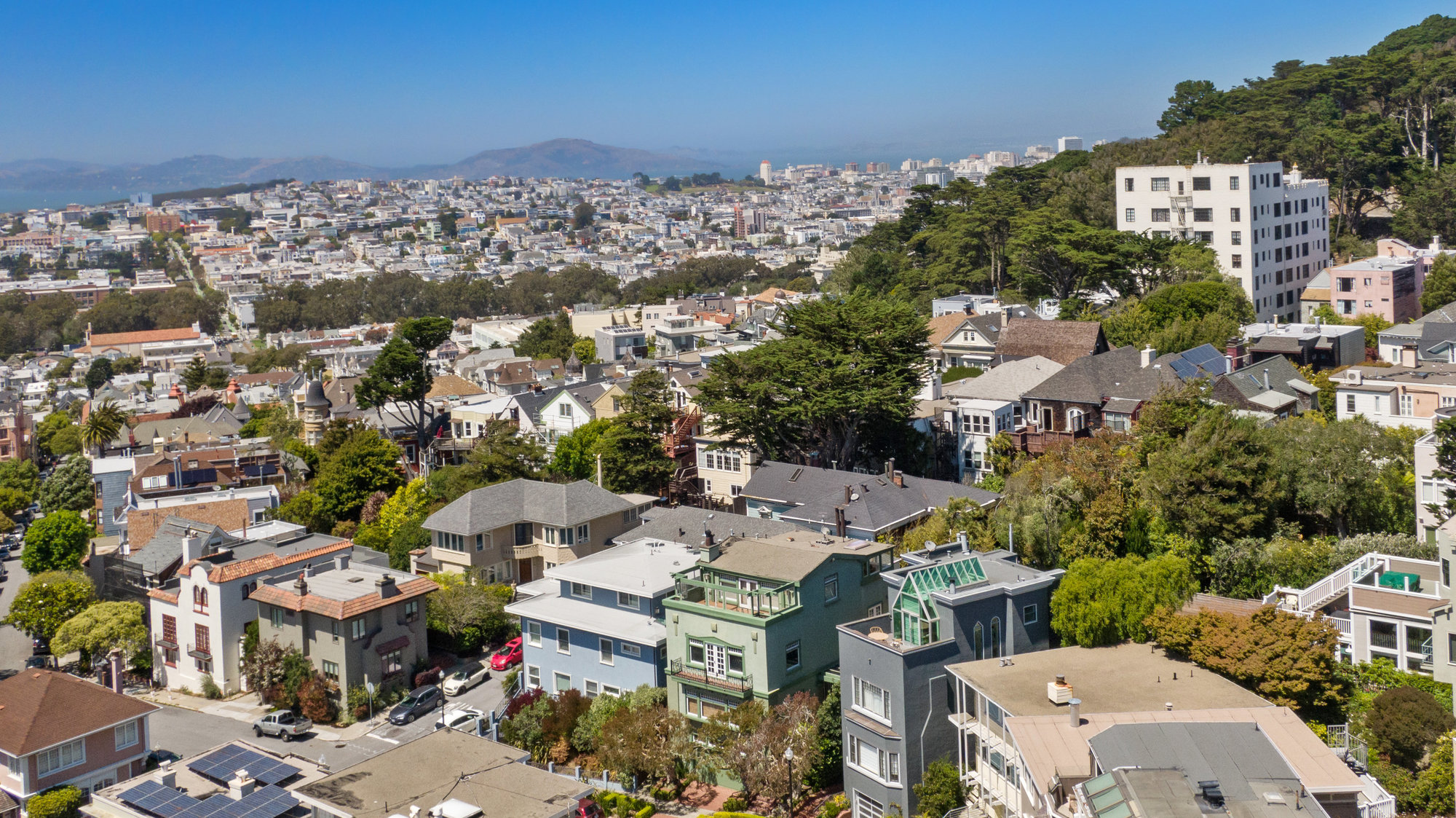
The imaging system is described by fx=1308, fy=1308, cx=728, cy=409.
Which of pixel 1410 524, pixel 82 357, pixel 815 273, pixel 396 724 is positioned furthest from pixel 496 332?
pixel 1410 524

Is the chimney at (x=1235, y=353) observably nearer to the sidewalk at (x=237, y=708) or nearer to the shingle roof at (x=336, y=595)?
the shingle roof at (x=336, y=595)

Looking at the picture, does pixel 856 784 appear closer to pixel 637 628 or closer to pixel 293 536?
pixel 637 628

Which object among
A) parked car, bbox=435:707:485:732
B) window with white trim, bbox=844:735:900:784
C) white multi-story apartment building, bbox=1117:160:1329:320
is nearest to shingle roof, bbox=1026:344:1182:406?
window with white trim, bbox=844:735:900:784

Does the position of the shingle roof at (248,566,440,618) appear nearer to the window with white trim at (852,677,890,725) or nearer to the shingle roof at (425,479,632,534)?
the shingle roof at (425,479,632,534)

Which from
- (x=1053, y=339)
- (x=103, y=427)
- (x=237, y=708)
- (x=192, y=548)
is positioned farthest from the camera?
(x=103, y=427)

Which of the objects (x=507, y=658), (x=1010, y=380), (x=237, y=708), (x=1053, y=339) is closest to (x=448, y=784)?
(x=507, y=658)

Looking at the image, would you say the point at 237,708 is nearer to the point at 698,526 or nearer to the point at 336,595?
the point at 336,595
